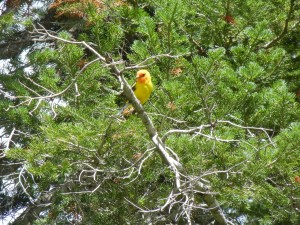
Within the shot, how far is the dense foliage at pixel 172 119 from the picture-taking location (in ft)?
13.4

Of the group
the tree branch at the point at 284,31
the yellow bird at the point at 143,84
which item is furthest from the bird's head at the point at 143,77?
the tree branch at the point at 284,31

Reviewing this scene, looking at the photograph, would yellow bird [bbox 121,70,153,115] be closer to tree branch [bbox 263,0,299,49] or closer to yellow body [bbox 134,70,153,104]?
yellow body [bbox 134,70,153,104]

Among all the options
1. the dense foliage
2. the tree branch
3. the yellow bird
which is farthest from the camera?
the tree branch

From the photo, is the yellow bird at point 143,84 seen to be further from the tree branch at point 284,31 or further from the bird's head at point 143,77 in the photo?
the tree branch at point 284,31

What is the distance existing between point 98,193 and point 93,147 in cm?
89

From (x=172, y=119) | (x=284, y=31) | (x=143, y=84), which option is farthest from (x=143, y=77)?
(x=284, y=31)

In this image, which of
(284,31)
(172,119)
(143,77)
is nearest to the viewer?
(172,119)

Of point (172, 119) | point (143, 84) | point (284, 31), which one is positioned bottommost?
point (284, 31)

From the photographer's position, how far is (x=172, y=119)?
4035mm

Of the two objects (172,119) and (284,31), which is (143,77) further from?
(284,31)

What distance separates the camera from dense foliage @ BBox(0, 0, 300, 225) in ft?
13.4

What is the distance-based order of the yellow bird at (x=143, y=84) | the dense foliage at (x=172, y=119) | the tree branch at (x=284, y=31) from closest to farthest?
the dense foliage at (x=172, y=119), the yellow bird at (x=143, y=84), the tree branch at (x=284, y=31)

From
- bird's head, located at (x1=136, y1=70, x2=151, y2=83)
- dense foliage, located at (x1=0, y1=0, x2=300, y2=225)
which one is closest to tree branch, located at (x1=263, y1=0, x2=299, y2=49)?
dense foliage, located at (x1=0, y1=0, x2=300, y2=225)

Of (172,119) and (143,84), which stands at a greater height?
(172,119)
